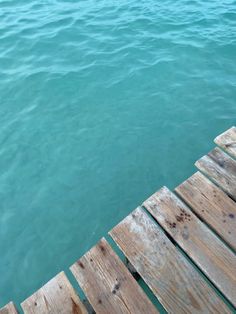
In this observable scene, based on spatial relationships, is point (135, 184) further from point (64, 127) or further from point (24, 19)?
point (24, 19)

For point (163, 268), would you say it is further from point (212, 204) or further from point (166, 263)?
point (212, 204)

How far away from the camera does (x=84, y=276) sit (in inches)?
113

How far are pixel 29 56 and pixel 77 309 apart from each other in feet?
21.7

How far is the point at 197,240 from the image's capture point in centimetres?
299

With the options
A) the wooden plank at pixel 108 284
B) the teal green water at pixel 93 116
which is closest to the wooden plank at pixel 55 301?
the wooden plank at pixel 108 284

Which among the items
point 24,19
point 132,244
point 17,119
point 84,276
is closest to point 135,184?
point 132,244

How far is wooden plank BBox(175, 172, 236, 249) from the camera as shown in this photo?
3064 mm

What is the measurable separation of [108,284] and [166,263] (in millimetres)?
578

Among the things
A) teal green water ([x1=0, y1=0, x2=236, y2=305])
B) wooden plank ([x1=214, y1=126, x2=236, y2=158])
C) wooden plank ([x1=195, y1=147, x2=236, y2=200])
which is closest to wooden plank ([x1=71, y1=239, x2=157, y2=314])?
teal green water ([x1=0, y1=0, x2=236, y2=305])

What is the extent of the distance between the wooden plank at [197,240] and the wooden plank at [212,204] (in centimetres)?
9

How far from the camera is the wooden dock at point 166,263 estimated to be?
265cm

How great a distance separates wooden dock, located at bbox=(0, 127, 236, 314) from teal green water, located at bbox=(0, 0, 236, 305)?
1.30m

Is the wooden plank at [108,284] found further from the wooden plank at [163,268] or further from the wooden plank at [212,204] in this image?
the wooden plank at [212,204]

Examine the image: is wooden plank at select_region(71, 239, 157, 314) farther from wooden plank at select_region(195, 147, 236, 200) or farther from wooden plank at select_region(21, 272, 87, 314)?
wooden plank at select_region(195, 147, 236, 200)
